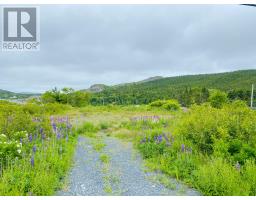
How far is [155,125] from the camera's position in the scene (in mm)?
8453

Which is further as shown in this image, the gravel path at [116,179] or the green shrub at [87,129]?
the green shrub at [87,129]

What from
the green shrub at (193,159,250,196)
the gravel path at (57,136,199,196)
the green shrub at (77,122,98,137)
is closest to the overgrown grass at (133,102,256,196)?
the green shrub at (193,159,250,196)

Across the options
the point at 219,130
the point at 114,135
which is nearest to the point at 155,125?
the point at 114,135

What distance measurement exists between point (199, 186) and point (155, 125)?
5.18 m

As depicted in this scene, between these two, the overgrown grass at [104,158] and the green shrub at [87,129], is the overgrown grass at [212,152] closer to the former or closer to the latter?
the overgrown grass at [104,158]
